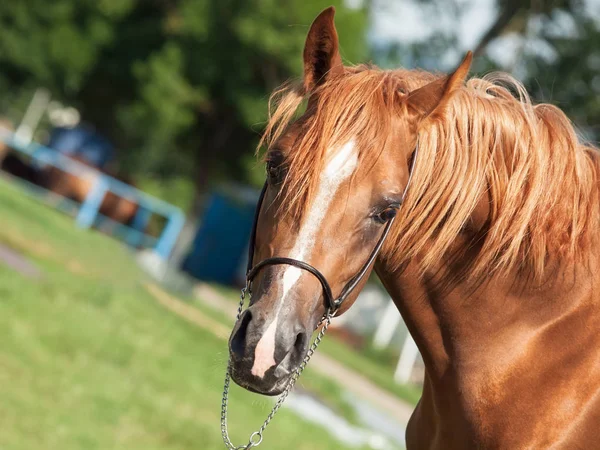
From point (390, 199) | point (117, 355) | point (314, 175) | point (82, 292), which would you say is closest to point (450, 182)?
point (390, 199)

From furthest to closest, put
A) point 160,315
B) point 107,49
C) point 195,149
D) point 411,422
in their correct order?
1. point 107,49
2. point 195,149
3. point 160,315
4. point 411,422

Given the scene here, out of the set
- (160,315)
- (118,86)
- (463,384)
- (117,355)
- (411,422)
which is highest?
(463,384)

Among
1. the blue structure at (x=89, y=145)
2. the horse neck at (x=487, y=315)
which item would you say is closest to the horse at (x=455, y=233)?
the horse neck at (x=487, y=315)

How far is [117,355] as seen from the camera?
28.0 ft

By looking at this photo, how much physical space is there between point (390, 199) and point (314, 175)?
0.29 metres

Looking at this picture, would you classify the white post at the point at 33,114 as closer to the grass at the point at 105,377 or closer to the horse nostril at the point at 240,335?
the grass at the point at 105,377

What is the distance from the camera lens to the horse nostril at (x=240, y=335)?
2642mm

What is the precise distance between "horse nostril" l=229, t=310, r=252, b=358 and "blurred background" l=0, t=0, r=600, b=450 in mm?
475

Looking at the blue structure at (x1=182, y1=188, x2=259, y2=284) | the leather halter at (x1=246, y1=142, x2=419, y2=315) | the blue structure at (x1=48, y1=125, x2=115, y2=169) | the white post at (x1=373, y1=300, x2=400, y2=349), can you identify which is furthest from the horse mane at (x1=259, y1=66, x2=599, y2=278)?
the blue structure at (x1=48, y1=125, x2=115, y2=169)

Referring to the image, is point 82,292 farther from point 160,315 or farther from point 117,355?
point 117,355

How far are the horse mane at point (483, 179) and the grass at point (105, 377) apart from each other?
3.06 ft

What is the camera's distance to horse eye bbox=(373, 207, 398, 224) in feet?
9.36

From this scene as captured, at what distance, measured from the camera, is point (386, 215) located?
2.87 m

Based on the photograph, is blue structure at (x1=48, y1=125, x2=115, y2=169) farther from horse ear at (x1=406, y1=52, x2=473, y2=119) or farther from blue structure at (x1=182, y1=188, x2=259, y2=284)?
horse ear at (x1=406, y1=52, x2=473, y2=119)
